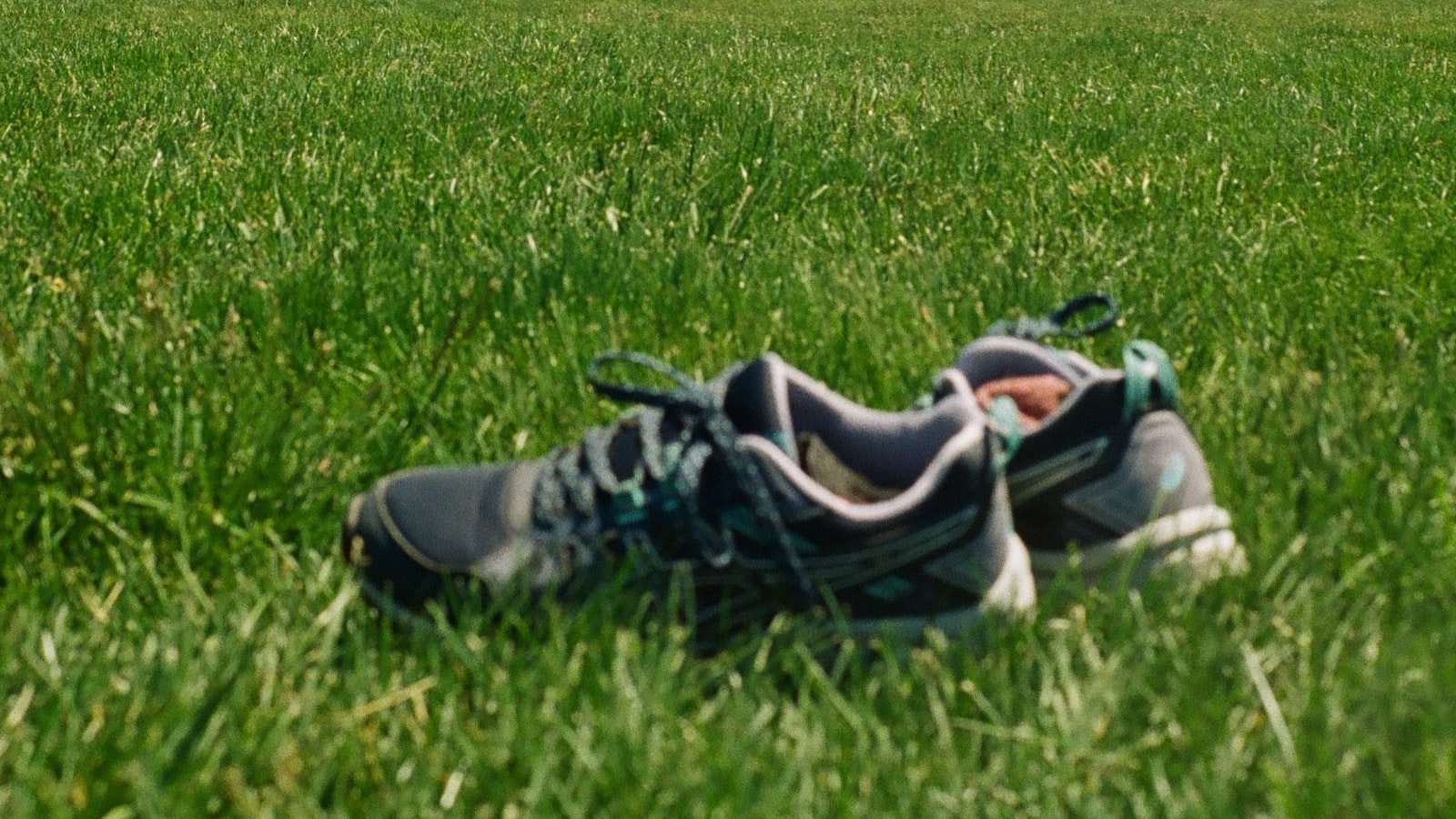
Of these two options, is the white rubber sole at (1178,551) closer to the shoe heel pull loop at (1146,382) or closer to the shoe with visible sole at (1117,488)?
the shoe with visible sole at (1117,488)

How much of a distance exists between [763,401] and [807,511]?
0.22 meters

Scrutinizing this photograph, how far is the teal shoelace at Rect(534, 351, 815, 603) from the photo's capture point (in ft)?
7.28

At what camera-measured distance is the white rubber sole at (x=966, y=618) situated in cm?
228

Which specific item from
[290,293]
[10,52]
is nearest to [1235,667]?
[290,293]

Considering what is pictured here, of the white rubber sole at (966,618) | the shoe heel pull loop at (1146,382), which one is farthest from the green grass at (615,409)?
the shoe heel pull loop at (1146,382)

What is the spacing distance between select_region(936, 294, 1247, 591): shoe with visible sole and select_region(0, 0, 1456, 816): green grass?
88 mm

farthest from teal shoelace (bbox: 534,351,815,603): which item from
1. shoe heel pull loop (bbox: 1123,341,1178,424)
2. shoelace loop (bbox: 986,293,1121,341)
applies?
shoelace loop (bbox: 986,293,1121,341)

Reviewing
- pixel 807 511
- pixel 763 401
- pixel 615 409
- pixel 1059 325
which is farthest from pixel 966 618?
pixel 615 409

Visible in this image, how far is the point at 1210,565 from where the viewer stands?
236cm

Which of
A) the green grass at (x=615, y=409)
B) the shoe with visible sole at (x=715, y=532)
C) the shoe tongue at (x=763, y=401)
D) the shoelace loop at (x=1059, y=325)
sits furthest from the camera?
the shoelace loop at (x=1059, y=325)

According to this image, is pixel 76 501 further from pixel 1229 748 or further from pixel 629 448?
pixel 1229 748

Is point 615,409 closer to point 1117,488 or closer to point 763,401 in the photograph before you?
point 763,401

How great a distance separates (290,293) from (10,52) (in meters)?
6.06

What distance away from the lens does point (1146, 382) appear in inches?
95.4
